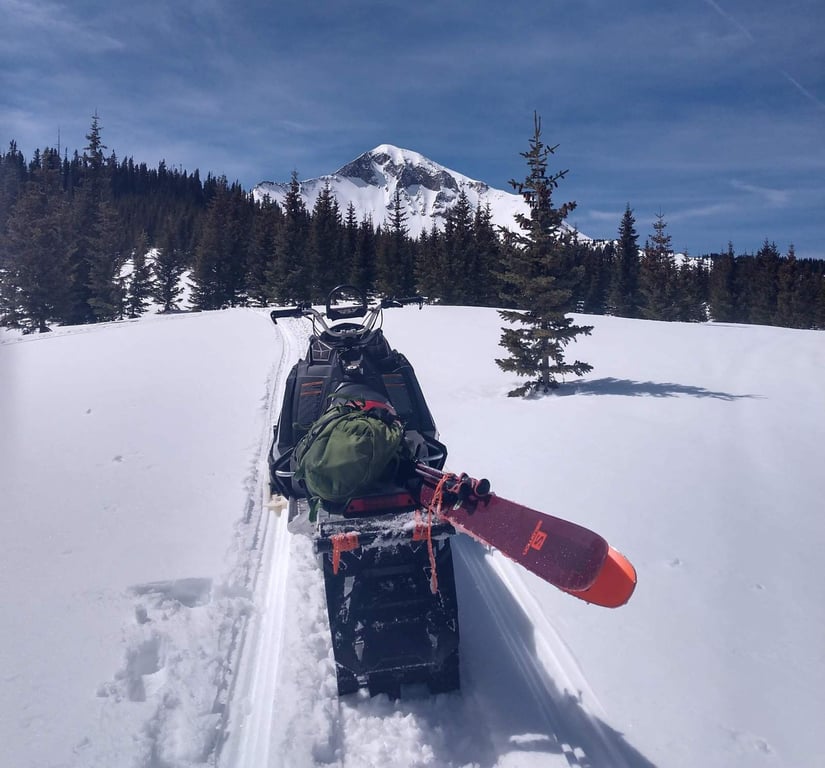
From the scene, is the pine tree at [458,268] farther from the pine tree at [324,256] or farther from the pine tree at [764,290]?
the pine tree at [764,290]

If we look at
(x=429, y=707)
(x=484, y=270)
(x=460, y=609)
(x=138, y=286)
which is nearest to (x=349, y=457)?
(x=429, y=707)

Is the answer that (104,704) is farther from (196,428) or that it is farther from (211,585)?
(196,428)

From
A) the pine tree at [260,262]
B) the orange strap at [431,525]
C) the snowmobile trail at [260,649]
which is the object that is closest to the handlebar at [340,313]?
the snowmobile trail at [260,649]

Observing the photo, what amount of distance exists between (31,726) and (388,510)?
6.42 feet

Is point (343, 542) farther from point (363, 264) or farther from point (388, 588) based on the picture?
point (363, 264)

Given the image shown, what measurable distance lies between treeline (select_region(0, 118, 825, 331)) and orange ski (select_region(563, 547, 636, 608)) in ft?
79.5

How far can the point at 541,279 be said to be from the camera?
12320 millimetres

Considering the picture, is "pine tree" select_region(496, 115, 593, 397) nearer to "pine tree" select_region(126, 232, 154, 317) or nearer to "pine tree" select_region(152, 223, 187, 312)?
"pine tree" select_region(126, 232, 154, 317)

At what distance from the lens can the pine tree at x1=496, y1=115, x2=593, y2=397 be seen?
492 inches

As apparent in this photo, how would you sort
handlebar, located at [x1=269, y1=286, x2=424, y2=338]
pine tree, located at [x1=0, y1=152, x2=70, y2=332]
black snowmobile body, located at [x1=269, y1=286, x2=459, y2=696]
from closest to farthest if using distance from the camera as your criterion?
black snowmobile body, located at [x1=269, y1=286, x2=459, y2=696] < handlebar, located at [x1=269, y1=286, x2=424, y2=338] < pine tree, located at [x1=0, y1=152, x2=70, y2=332]

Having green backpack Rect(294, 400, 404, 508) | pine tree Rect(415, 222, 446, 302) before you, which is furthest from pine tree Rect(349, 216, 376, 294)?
green backpack Rect(294, 400, 404, 508)

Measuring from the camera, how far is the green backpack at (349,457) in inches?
113

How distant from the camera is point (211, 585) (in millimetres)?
4270

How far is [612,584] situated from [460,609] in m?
1.97
